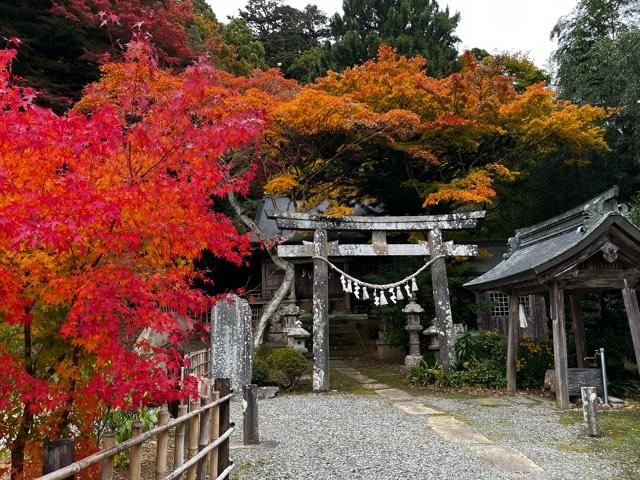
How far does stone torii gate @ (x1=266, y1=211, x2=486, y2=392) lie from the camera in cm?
1067

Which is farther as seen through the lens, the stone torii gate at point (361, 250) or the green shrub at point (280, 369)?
the stone torii gate at point (361, 250)

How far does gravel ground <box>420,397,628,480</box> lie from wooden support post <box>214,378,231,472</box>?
320 centimetres

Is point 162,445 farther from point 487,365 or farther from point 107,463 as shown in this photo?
point 487,365

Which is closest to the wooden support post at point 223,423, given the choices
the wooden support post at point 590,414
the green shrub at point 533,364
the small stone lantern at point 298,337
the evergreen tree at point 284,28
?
the wooden support post at point 590,414

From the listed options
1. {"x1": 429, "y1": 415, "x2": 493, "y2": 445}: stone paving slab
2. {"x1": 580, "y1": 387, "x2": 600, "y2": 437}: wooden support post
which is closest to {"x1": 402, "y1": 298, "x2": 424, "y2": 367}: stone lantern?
{"x1": 429, "y1": 415, "x2": 493, "y2": 445}: stone paving slab

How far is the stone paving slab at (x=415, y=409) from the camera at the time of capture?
8.14m

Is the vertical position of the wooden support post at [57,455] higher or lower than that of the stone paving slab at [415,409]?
higher

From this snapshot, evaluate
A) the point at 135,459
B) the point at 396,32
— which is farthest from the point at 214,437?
the point at 396,32

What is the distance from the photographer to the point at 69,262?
10.6 ft

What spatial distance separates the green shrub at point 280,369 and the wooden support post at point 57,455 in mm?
8581

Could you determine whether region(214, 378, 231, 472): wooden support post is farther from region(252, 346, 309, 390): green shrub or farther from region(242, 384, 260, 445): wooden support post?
region(252, 346, 309, 390): green shrub

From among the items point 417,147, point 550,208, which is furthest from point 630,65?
point 417,147

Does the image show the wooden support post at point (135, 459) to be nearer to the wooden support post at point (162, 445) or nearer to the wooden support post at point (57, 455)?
the wooden support post at point (162, 445)

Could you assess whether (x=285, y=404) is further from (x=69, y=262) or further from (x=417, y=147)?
(x=417, y=147)
